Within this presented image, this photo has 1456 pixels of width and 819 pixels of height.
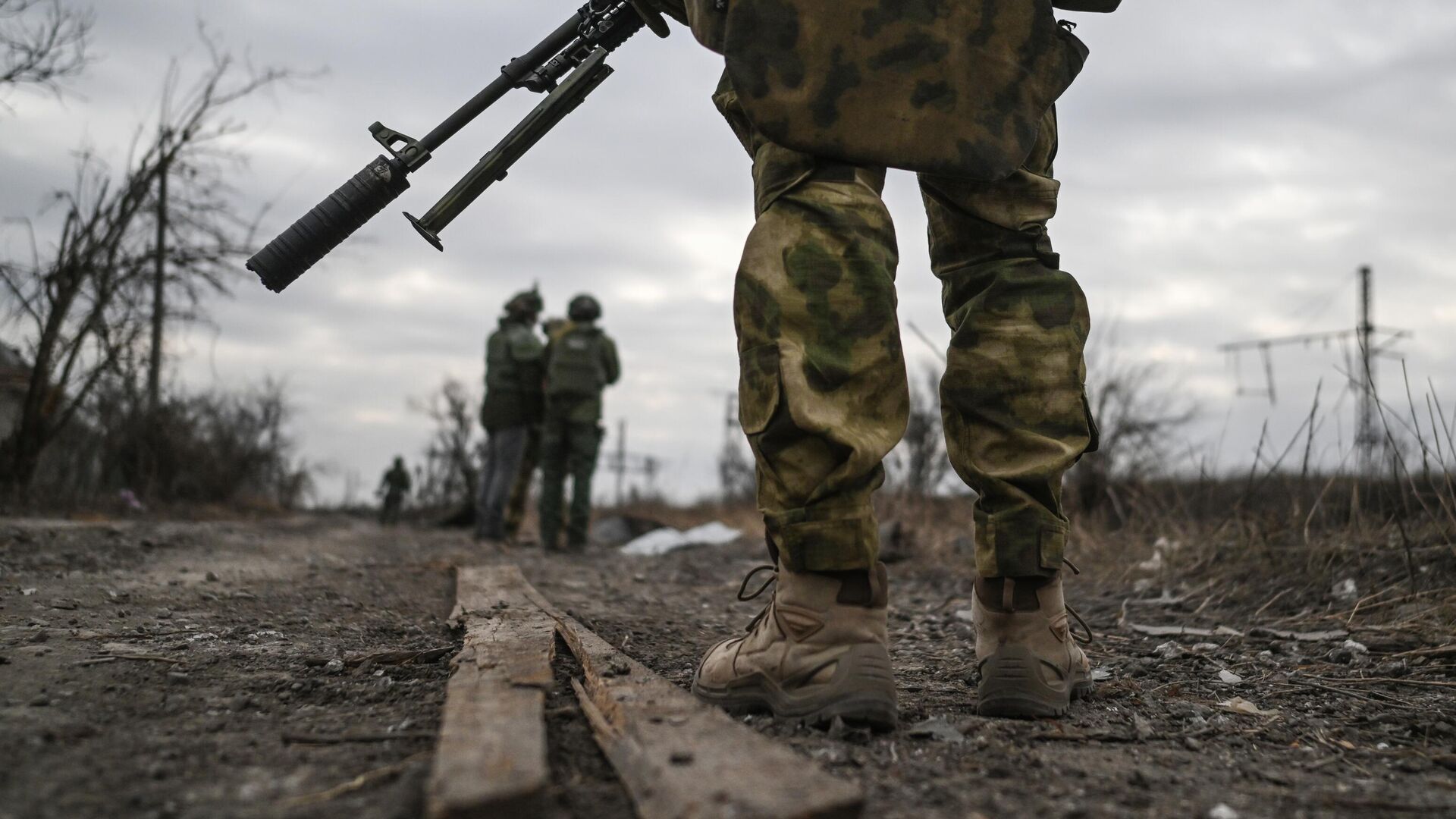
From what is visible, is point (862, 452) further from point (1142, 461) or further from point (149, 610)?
point (1142, 461)

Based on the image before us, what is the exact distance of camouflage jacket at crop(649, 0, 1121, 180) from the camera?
5.08 feet

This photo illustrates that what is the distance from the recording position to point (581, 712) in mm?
1477

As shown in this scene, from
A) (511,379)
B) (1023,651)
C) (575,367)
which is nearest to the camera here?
(1023,651)

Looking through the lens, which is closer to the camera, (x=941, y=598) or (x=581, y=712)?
(x=581, y=712)

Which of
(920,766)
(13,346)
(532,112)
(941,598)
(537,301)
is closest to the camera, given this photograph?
(920,766)

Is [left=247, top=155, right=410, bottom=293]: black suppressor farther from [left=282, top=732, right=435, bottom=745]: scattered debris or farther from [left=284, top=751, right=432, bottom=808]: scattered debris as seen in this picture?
[left=284, top=751, right=432, bottom=808]: scattered debris

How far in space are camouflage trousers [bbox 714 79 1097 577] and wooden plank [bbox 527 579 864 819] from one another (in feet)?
1.03

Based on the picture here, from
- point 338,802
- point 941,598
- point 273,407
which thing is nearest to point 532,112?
point 338,802

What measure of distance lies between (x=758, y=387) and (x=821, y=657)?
0.42 meters

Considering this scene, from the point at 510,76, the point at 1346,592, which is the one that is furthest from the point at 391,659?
the point at 1346,592

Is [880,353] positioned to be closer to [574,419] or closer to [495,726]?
[495,726]

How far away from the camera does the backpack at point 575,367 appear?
7.78 meters

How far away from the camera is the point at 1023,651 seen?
1673 millimetres

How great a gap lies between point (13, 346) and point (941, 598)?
24.8 feet
